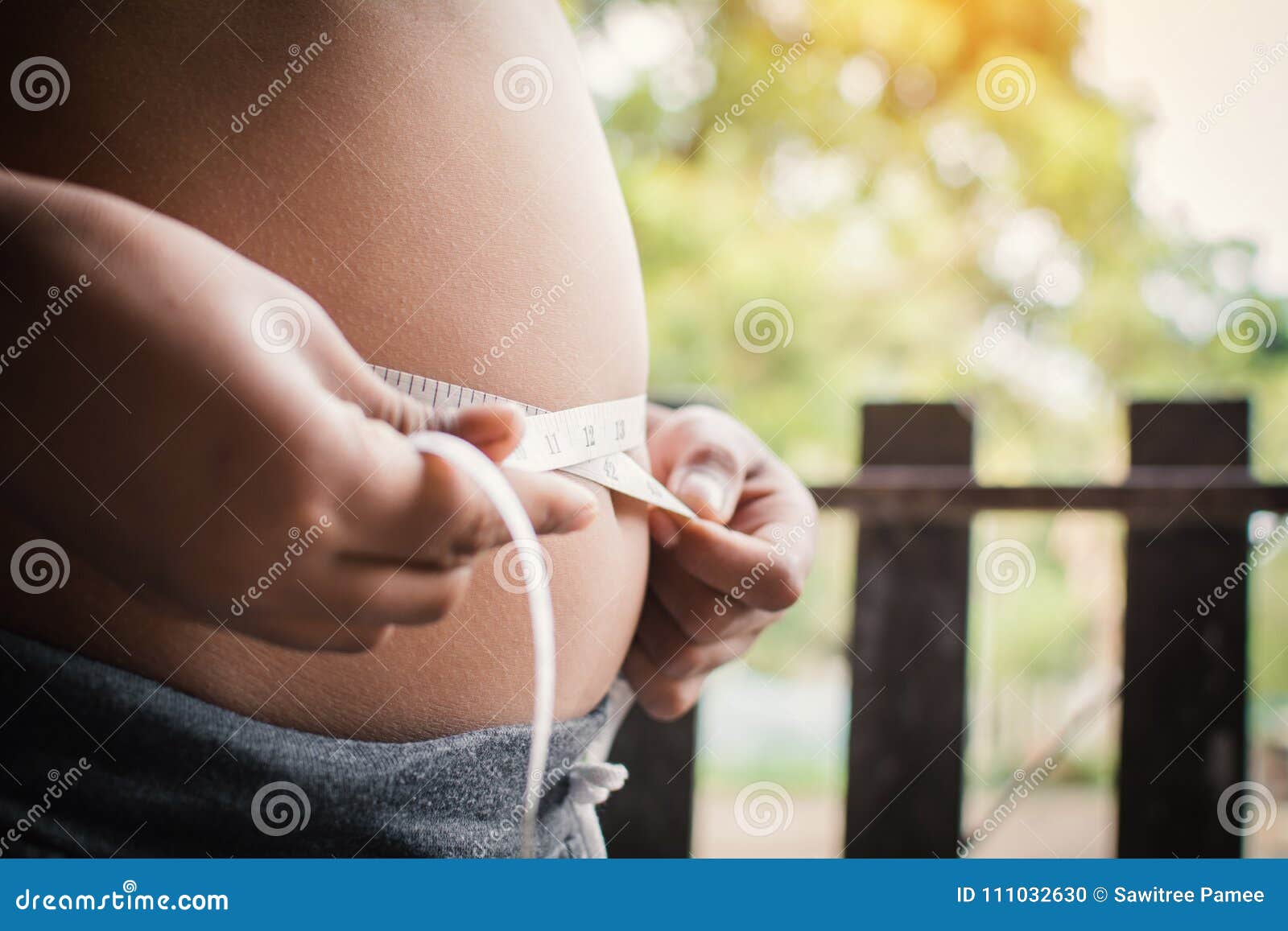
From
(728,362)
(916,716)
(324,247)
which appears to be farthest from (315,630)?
(728,362)

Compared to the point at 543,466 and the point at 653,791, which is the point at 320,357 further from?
the point at 653,791

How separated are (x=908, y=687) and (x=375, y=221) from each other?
1.17 meters

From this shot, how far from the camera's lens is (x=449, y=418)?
58 cm

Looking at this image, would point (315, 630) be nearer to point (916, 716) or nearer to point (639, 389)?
point (639, 389)

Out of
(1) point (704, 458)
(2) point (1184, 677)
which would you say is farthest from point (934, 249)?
(1) point (704, 458)

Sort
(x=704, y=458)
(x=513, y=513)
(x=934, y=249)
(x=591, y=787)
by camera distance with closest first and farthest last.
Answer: (x=513, y=513) → (x=591, y=787) → (x=704, y=458) → (x=934, y=249)

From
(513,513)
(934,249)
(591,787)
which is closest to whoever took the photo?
(513,513)

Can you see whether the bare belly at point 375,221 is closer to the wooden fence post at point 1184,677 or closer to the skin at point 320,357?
the skin at point 320,357

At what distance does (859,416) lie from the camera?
5.50 feet

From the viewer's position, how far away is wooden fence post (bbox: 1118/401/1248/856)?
1.45 meters

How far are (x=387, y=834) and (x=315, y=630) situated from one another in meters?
0.16

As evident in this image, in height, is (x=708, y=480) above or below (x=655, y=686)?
above

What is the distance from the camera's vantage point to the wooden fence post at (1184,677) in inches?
57.2

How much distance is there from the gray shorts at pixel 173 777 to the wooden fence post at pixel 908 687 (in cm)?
101
